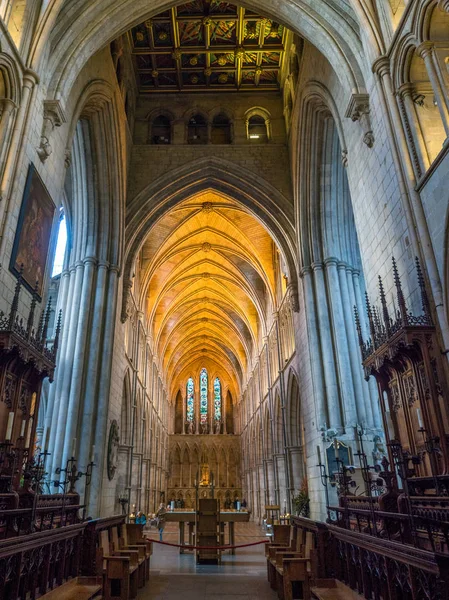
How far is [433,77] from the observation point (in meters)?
6.70

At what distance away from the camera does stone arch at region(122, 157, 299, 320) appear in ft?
54.1

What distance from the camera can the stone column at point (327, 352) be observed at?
42.6ft

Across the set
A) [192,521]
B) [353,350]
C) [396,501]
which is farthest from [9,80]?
[192,521]

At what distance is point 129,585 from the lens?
6391 mm

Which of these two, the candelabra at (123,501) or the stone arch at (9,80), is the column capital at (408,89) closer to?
the stone arch at (9,80)

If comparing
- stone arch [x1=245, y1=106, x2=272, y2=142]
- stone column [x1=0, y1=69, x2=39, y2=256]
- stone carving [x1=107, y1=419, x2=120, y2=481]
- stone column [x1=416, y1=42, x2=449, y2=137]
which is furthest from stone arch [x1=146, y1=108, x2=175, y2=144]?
stone column [x1=416, y1=42, x2=449, y2=137]

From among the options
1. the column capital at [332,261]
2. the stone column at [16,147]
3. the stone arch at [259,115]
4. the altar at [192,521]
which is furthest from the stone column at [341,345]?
the stone column at [16,147]

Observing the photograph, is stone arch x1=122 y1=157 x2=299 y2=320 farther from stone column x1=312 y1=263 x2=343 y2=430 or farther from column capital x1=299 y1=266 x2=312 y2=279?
stone column x1=312 y1=263 x2=343 y2=430

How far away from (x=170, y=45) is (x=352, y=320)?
11.6 metres

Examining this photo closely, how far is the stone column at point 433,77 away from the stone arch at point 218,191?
9773 millimetres

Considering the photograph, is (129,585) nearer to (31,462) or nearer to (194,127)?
(31,462)

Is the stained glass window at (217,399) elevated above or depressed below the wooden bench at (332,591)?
above

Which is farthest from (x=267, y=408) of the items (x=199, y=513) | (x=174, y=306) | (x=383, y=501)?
(x=383, y=501)

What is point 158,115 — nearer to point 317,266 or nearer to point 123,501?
point 317,266
